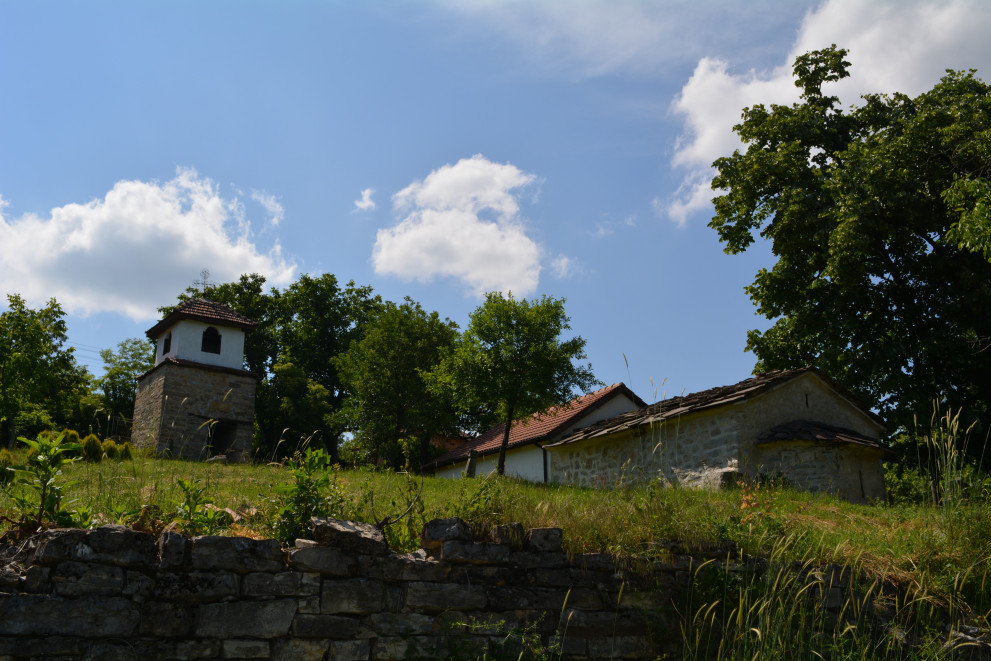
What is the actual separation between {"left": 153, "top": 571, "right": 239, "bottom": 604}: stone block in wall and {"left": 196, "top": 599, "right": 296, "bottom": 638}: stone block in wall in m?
0.07

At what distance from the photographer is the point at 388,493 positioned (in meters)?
7.69

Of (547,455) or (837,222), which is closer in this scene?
(837,222)

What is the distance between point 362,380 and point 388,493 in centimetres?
2266

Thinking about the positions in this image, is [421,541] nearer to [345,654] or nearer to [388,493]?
[345,654]

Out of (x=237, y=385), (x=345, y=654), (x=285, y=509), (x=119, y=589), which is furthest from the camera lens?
(x=237, y=385)

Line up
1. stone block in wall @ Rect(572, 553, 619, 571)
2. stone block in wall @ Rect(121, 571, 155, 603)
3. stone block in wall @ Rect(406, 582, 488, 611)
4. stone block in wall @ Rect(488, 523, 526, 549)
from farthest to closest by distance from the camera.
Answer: stone block in wall @ Rect(572, 553, 619, 571) → stone block in wall @ Rect(488, 523, 526, 549) → stone block in wall @ Rect(406, 582, 488, 611) → stone block in wall @ Rect(121, 571, 155, 603)

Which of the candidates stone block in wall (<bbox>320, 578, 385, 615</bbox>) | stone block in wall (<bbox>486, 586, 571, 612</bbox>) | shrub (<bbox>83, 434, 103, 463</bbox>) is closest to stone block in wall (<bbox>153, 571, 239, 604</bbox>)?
stone block in wall (<bbox>320, 578, 385, 615</bbox>)

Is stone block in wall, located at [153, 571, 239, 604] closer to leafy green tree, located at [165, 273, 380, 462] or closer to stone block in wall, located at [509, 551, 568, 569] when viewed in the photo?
stone block in wall, located at [509, 551, 568, 569]

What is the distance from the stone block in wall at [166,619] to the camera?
4.54 metres

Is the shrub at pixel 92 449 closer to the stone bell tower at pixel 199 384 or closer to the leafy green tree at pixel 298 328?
the stone bell tower at pixel 199 384

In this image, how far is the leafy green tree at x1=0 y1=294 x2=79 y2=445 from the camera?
24.5 meters

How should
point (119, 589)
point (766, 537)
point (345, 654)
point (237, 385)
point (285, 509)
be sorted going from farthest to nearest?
point (237, 385)
point (766, 537)
point (285, 509)
point (345, 654)
point (119, 589)

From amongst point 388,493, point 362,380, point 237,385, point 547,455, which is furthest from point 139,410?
point 388,493

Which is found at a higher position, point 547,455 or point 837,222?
point 837,222
